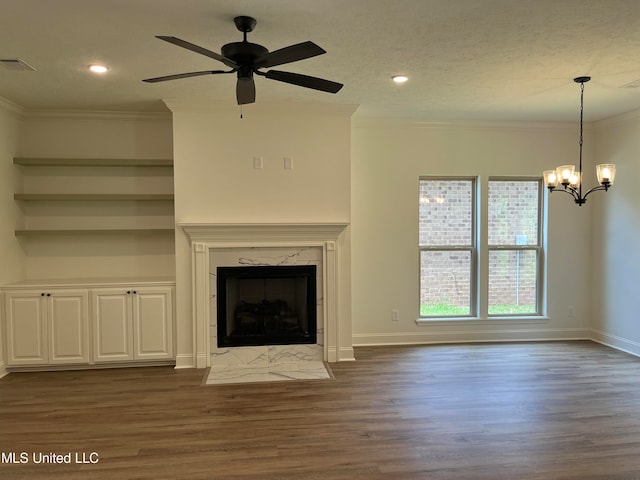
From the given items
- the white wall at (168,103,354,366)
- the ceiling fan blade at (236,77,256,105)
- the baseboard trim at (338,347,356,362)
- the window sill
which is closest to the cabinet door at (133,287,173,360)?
the white wall at (168,103,354,366)

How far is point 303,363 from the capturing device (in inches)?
177

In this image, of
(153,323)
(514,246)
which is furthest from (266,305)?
(514,246)

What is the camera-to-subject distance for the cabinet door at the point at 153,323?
435 cm

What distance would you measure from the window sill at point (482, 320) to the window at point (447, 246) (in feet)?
0.29

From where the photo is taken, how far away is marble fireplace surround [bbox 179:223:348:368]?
4.37 m

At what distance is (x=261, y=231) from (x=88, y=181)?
2025 mm

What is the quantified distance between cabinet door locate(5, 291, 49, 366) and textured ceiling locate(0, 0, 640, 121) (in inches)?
76.5

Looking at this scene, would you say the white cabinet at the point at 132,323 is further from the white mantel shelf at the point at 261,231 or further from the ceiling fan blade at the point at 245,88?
the ceiling fan blade at the point at 245,88

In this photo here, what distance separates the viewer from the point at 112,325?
4.31 meters

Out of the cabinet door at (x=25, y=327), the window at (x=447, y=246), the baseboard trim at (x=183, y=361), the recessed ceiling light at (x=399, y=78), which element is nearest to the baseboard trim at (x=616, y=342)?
the window at (x=447, y=246)

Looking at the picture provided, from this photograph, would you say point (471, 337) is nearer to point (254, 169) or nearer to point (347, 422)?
point (347, 422)

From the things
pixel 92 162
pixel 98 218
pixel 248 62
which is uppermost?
pixel 248 62

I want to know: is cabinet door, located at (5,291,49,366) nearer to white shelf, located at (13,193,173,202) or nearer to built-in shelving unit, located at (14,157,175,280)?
built-in shelving unit, located at (14,157,175,280)

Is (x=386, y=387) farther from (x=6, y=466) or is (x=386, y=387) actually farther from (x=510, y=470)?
(x=6, y=466)
